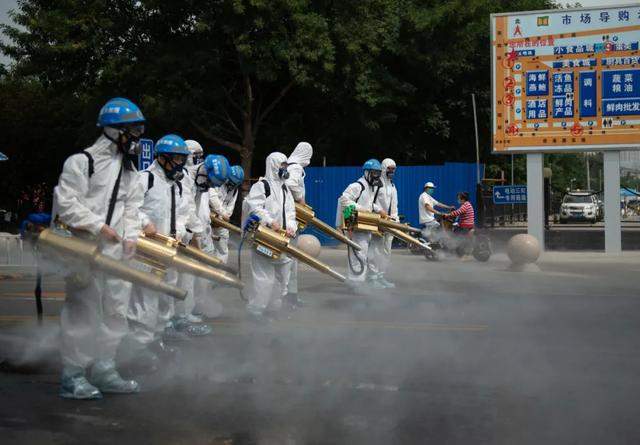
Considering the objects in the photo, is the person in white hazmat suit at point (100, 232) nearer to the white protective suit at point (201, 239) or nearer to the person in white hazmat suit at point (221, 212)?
the white protective suit at point (201, 239)

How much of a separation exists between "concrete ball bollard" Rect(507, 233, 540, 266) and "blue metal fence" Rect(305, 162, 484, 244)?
25.4ft

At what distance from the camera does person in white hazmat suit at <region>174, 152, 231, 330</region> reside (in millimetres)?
9867

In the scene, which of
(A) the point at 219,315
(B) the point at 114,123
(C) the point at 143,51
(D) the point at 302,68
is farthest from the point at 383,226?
(C) the point at 143,51

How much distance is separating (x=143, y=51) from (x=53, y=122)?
1173 cm

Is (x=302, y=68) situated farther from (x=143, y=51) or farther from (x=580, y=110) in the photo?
(x=580, y=110)

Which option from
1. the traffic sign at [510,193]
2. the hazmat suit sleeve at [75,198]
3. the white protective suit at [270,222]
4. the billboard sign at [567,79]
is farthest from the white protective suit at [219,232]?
the traffic sign at [510,193]

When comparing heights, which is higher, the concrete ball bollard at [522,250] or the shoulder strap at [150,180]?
the shoulder strap at [150,180]

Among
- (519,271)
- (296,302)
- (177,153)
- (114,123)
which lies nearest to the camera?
(114,123)

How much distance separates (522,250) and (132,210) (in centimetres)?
1290

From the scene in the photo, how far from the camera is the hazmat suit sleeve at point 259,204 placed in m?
→ 10.7

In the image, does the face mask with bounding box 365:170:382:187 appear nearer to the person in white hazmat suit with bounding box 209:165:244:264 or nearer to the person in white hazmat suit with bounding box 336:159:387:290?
the person in white hazmat suit with bounding box 336:159:387:290

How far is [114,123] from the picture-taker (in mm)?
6621

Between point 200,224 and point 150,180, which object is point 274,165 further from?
point 150,180

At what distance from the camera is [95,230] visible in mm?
6375
